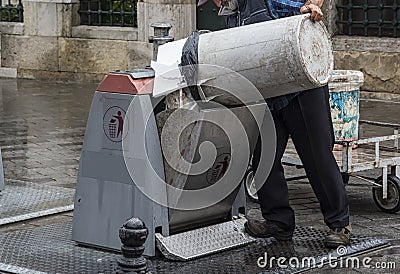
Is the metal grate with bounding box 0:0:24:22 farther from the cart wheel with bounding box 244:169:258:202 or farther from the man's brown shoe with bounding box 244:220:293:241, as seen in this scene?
the man's brown shoe with bounding box 244:220:293:241

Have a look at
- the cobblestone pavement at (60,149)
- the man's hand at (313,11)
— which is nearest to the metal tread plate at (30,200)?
the cobblestone pavement at (60,149)

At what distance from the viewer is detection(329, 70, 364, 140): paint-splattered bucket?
7121mm

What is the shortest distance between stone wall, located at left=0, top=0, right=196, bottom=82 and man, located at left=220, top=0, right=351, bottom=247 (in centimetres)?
851

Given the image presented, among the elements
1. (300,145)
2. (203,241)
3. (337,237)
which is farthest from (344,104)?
(203,241)

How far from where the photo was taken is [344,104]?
282 inches

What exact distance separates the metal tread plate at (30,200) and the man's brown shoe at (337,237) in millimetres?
1852

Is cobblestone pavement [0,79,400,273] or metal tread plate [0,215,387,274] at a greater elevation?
cobblestone pavement [0,79,400,273]

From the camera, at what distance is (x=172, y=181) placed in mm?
5516

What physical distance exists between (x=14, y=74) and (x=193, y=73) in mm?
11337

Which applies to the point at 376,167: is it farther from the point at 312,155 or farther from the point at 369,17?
the point at 369,17

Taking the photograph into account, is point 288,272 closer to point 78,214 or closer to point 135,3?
point 78,214

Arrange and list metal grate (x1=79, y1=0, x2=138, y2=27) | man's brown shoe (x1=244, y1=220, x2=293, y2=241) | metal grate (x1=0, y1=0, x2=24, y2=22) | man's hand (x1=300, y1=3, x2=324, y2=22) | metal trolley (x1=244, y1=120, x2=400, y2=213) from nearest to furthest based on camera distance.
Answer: man's hand (x1=300, y1=3, x2=324, y2=22) → man's brown shoe (x1=244, y1=220, x2=293, y2=241) → metal trolley (x1=244, y1=120, x2=400, y2=213) → metal grate (x1=79, y1=0, x2=138, y2=27) → metal grate (x1=0, y1=0, x2=24, y2=22)

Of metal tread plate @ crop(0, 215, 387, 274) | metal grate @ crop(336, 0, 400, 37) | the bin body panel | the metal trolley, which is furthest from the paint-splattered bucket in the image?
metal grate @ crop(336, 0, 400, 37)

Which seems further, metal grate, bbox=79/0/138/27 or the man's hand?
metal grate, bbox=79/0/138/27
